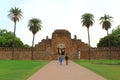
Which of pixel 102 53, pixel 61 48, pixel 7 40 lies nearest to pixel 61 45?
pixel 61 48

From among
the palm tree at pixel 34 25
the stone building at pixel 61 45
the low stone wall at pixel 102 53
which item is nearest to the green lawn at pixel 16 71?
the stone building at pixel 61 45

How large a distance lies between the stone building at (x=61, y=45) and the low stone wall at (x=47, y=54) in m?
0.76

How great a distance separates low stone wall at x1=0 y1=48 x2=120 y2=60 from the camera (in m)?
71.2

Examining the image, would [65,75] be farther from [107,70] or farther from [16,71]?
[107,70]

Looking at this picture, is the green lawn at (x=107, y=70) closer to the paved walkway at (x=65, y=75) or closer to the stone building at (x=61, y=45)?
the paved walkway at (x=65, y=75)

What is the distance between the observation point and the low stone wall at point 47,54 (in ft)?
234

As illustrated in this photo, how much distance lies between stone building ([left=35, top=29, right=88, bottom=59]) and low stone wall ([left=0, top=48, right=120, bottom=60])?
29.7 inches

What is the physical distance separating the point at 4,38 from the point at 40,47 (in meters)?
33.4

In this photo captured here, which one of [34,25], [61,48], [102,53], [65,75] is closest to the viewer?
[65,75]

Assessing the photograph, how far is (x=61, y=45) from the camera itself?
242 ft

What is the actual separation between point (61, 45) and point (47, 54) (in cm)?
422

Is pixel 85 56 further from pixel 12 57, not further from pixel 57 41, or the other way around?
pixel 12 57

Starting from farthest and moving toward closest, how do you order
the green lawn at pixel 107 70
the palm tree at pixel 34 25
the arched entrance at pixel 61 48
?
the palm tree at pixel 34 25
the arched entrance at pixel 61 48
the green lawn at pixel 107 70

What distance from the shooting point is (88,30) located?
7750cm
